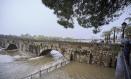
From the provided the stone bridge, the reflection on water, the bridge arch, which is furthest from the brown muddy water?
the bridge arch

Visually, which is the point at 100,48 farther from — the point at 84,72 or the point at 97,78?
the point at 97,78

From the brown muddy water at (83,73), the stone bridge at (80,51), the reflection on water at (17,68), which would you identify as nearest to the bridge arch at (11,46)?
the stone bridge at (80,51)

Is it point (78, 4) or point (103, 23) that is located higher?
point (78, 4)

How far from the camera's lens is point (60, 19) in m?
7.66

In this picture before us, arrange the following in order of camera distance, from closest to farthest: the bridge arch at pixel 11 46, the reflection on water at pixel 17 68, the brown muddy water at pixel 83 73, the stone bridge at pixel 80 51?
the brown muddy water at pixel 83 73 < the reflection on water at pixel 17 68 < the stone bridge at pixel 80 51 < the bridge arch at pixel 11 46

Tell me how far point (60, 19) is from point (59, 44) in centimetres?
1612

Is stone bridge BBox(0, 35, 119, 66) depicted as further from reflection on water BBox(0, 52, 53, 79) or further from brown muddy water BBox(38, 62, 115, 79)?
reflection on water BBox(0, 52, 53, 79)

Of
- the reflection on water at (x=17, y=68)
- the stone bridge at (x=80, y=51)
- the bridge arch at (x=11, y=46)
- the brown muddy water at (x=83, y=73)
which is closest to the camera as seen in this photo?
the brown muddy water at (x=83, y=73)

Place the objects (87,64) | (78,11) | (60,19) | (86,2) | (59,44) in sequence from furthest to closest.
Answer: (59,44) < (87,64) < (60,19) < (78,11) < (86,2)

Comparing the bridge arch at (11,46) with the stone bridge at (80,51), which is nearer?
the stone bridge at (80,51)

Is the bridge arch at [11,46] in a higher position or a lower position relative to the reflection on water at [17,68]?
higher

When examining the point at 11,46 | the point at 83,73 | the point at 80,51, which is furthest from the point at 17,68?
the point at 11,46

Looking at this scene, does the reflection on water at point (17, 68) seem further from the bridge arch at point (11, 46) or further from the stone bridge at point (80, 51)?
the bridge arch at point (11, 46)

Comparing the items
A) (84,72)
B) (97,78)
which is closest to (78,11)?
(97,78)
